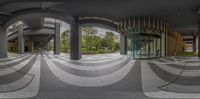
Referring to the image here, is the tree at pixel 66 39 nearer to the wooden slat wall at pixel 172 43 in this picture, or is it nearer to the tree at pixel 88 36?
the tree at pixel 88 36

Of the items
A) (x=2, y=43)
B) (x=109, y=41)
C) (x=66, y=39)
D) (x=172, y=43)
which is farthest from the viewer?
(x=66, y=39)

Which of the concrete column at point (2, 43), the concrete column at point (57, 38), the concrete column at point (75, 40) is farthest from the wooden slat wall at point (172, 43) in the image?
the concrete column at point (2, 43)

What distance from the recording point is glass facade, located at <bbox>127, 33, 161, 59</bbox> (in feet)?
87.4

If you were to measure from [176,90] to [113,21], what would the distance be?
21.5 m

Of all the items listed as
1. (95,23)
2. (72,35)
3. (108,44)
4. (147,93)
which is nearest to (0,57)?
(72,35)

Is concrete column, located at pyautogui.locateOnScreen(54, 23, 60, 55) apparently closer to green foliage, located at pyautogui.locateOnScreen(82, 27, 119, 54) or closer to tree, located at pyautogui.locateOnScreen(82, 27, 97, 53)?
green foliage, located at pyautogui.locateOnScreen(82, 27, 119, 54)

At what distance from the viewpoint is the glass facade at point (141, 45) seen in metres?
26.6

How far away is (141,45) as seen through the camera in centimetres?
2689

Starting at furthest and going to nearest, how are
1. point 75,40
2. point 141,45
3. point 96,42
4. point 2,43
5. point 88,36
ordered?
point 96,42
point 88,36
point 141,45
point 2,43
point 75,40

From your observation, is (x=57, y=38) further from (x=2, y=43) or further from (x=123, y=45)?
(x=2, y=43)

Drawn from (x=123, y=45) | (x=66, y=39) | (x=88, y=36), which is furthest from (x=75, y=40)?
(x=66, y=39)

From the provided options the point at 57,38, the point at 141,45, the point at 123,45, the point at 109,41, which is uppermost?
the point at 109,41

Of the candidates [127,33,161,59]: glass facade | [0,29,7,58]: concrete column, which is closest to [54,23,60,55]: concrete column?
[0,29,7,58]: concrete column

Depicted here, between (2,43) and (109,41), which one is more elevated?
(109,41)
